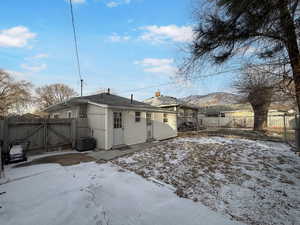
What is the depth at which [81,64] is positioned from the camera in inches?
401

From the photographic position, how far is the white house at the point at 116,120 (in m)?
7.46

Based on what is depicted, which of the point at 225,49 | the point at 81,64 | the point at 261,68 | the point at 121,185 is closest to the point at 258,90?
the point at 261,68

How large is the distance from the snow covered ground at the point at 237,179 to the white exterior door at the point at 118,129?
222cm

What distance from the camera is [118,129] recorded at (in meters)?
7.98

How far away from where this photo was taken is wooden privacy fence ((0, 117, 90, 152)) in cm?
594

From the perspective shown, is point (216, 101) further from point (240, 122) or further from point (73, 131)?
point (73, 131)

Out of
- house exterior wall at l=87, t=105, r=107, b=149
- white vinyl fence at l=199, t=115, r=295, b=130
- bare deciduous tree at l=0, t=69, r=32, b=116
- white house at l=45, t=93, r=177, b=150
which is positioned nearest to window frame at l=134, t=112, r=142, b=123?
white house at l=45, t=93, r=177, b=150

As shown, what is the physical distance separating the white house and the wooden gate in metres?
1.15

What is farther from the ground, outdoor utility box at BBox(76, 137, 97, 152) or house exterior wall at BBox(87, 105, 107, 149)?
house exterior wall at BBox(87, 105, 107, 149)

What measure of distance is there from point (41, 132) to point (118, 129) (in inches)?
146

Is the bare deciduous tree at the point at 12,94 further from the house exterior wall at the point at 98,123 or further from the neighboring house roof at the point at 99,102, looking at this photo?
the house exterior wall at the point at 98,123

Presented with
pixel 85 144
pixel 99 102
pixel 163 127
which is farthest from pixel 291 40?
pixel 163 127

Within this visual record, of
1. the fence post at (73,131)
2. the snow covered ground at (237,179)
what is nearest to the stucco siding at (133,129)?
the snow covered ground at (237,179)

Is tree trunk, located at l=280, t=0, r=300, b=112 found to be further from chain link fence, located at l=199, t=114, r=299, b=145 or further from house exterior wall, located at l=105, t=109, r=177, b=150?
chain link fence, located at l=199, t=114, r=299, b=145
